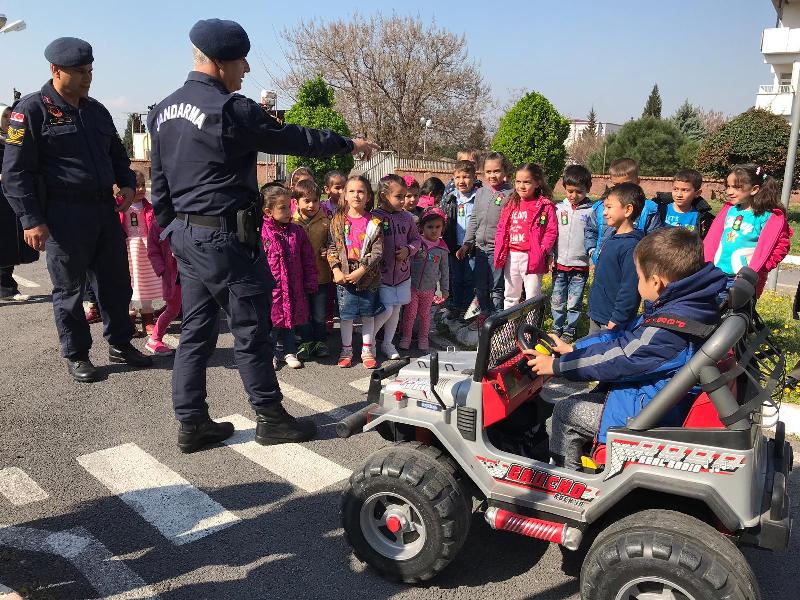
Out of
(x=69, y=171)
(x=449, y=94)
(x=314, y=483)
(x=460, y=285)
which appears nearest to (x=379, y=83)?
(x=449, y=94)

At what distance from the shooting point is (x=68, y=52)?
16.1 feet

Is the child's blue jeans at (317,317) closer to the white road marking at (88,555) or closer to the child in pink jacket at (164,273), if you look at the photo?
the child in pink jacket at (164,273)

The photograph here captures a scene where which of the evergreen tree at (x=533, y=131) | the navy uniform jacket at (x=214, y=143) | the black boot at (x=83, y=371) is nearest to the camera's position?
the navy uniform jacket at (x=214, y=143)

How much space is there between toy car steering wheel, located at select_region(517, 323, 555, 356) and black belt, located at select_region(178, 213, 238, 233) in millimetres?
1896

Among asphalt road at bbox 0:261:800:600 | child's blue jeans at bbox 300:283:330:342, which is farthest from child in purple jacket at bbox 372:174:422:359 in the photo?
asphalt road at bbox 0:261:800:600

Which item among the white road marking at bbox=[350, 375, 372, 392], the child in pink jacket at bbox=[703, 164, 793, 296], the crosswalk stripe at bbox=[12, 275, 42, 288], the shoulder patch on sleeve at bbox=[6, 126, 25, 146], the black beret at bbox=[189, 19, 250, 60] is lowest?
the white road marking at bbox=[350, 375, 372, 392]

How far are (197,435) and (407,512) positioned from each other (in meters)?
1.85

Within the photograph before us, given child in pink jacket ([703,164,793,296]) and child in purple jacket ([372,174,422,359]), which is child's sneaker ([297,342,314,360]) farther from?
child in pink jacket ([703,164,793,296])

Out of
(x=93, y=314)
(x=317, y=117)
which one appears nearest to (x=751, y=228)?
(x=93, y=314)

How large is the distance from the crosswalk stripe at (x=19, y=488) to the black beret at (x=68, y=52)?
3.01 m

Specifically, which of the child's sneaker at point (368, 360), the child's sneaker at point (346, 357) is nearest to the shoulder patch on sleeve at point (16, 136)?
the child's sneaker at point (346, 357)

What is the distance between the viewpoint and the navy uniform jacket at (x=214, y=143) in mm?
3754

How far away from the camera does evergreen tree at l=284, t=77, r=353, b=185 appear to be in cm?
1867

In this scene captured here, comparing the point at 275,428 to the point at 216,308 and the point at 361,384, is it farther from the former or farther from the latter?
the point at 361,384
